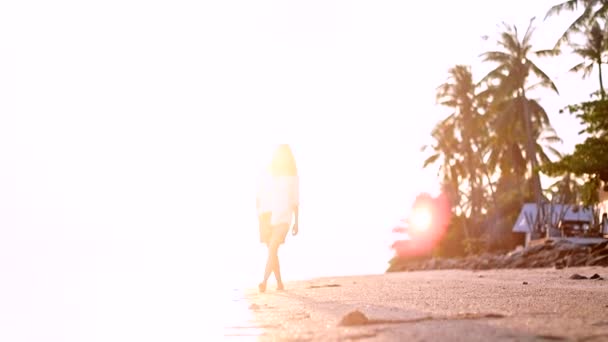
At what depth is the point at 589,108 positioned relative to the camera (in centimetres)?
2430

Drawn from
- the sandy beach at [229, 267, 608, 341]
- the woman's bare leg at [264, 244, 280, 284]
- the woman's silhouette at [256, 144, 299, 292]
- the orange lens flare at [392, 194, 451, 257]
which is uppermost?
the orange lens flare at [392, 194, 451, 257]

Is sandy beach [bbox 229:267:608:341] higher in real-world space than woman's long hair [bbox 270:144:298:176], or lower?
lower

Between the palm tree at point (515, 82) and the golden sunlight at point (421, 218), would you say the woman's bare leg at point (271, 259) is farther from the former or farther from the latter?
the golden sunlight at point (421, 218)

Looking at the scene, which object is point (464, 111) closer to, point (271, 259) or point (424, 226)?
point (424, 226)

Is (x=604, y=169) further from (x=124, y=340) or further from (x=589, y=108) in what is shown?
(x=124, y=340)

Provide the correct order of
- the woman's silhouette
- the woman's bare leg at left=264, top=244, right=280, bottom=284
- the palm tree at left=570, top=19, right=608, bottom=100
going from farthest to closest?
the palm tree at left=570, top=19, right=608, bottom=100 < the woman's bare leg at left=264, top=244, right=280, bottom=284 < the woman's silhouette

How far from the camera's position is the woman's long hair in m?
10.5

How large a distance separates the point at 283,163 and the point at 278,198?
1.43 ft

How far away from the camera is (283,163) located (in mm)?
10578

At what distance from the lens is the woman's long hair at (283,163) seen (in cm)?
1052

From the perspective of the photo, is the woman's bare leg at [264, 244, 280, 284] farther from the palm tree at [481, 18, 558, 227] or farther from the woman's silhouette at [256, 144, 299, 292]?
the palm tree at [481, 18, 558, 227]

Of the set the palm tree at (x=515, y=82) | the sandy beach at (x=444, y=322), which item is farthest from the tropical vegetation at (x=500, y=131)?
the sandy beach at (x=444, y=322)

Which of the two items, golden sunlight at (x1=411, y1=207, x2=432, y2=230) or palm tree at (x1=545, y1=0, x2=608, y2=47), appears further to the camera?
golden sunlight at (x1=411, y1=207, x2=432, y2=230)

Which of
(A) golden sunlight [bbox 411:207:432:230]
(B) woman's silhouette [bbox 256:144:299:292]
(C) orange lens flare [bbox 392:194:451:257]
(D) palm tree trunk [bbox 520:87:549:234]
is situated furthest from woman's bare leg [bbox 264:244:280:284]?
(A) golden sunlight [bbox 411:207:432:230]
